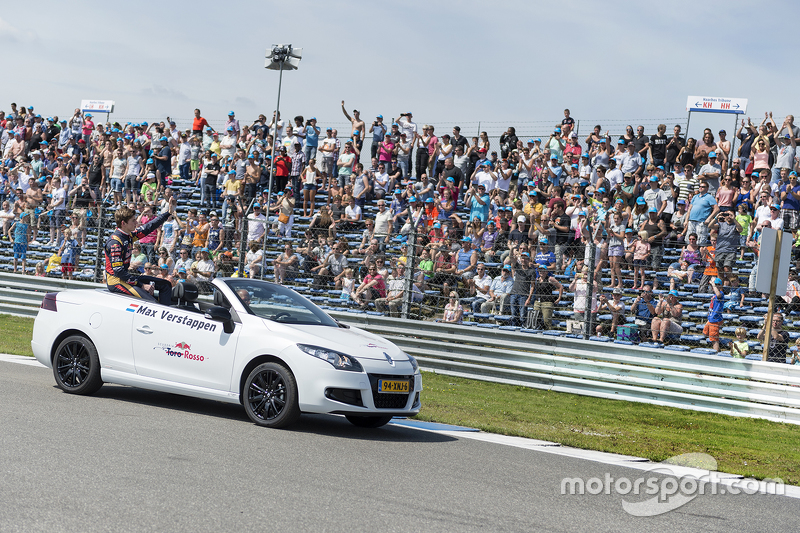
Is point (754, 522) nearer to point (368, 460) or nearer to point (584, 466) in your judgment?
point (584, 466)

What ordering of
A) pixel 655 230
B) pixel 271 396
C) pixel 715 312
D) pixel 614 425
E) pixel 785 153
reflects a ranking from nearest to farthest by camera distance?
Result: 1. pixel 271 396
2. pixel 614 425
3. pixel 715 312
4. pixel 655 230
5. pixel 785 153

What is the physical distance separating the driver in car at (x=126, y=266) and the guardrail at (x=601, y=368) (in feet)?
16.9

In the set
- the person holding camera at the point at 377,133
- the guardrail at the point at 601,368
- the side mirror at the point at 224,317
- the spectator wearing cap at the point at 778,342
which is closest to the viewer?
the side mirror at the point at 224,317

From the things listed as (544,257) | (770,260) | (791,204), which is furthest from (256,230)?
(791,204)

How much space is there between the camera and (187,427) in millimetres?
8008

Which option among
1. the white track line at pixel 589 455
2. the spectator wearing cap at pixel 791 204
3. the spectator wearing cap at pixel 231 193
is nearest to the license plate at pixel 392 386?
the white track line at pixel 589 455

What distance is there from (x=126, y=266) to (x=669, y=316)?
27.9 feet

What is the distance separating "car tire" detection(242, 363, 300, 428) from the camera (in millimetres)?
8312

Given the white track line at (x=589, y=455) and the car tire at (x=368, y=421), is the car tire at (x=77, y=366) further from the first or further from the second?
the white track line at (x=589, y=455)

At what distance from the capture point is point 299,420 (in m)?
9.16

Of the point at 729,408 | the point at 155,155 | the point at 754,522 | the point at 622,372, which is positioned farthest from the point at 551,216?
the point at 155,155

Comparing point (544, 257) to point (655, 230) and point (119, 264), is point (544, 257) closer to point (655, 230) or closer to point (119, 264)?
point (655, 230)

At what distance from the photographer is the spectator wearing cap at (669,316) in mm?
13602

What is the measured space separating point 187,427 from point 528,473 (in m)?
3.18
